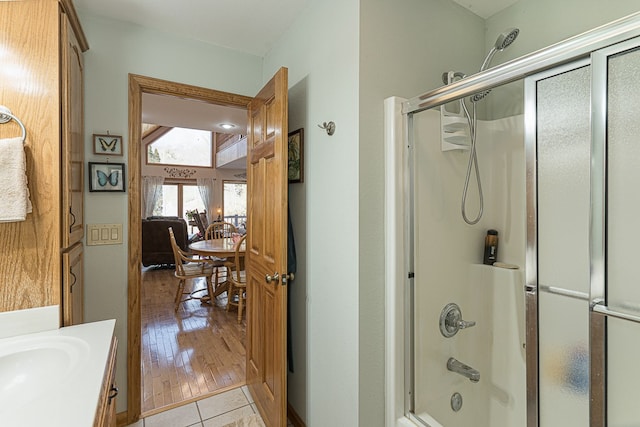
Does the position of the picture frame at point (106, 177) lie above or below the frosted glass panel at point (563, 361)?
above

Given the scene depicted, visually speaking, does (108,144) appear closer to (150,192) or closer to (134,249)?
(134,249)

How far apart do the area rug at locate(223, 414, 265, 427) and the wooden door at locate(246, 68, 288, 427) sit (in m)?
0.05

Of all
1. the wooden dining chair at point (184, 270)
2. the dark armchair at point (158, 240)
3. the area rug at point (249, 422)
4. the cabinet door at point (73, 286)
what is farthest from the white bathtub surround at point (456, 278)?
the dark armchair at point (158, 240)

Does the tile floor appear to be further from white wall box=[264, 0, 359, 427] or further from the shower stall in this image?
the shower stall

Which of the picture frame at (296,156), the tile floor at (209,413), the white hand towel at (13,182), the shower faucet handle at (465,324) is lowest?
the tile floor at (209,413)

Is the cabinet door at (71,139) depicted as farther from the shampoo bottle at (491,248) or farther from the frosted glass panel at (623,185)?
the shampoo bottle at (491,248)

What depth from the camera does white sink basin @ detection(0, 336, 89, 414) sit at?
970mm

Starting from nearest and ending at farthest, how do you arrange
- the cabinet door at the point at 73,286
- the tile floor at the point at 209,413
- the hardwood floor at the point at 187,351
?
1. the cabinet door at the point at 73,286
2. the tile floor at the point at 209,413
3. the hardwood floor at the point at 187,351

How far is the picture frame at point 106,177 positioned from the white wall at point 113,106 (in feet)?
0.13

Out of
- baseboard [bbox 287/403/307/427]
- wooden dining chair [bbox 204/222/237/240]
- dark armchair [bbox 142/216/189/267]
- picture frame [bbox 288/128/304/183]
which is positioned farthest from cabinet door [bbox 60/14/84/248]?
dark armchair [bbox 142/216/189/267]

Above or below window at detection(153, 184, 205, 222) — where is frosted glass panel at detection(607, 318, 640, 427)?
below

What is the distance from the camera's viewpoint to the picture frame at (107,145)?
6.01 ft

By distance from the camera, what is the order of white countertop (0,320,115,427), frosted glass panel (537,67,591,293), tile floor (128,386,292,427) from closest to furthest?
white countertop (0,320,115,427), frosted glass panel (537,67,591,293), tile floor (128,386,292,427)

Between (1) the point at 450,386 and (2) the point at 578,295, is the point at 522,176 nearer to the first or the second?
(2) the point at 578,295
